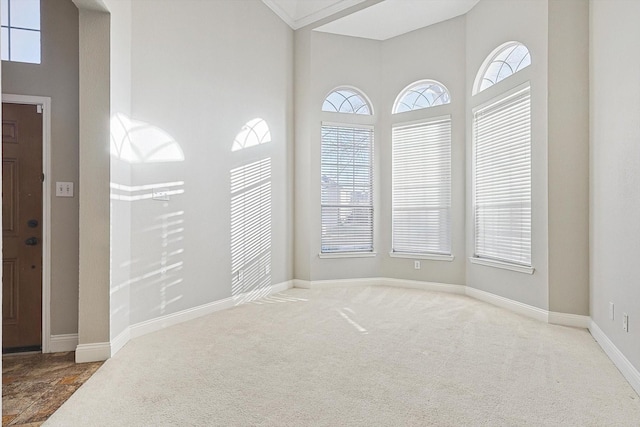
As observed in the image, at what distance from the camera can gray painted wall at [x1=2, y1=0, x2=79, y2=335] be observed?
2.96 m

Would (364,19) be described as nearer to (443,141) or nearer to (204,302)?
(443,141)

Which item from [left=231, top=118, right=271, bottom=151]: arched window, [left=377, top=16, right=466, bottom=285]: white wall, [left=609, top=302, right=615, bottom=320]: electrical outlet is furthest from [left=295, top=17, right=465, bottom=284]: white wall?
[left=609, top=302, right=615, bottom=320]: electrical outlet

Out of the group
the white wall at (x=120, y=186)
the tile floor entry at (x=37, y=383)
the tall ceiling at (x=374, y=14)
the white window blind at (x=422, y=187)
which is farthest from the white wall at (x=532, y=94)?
the tile floor entry at (x=37, y=383)

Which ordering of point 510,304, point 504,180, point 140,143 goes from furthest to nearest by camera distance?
1. point 504,180
2. point 510,304
3. point 140,143

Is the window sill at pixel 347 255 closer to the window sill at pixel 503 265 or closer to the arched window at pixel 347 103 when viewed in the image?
the window sill at pixel 503 265

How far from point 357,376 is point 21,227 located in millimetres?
2780

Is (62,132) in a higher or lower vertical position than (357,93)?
lower

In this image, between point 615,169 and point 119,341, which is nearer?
point 615,169

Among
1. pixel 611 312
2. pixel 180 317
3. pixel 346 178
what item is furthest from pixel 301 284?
pixel 611 312

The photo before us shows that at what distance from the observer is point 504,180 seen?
435 centimetres

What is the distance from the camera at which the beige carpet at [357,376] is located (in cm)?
206

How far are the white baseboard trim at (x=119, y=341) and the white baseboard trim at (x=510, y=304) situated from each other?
12.5 ft

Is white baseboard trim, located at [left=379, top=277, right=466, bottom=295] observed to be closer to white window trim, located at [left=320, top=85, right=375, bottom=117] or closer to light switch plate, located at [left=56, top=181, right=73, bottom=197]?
white window trim, located at [left=320, top=85, right=375, bottom=117]

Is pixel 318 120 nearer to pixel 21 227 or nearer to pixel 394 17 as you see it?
pixel 394 17
